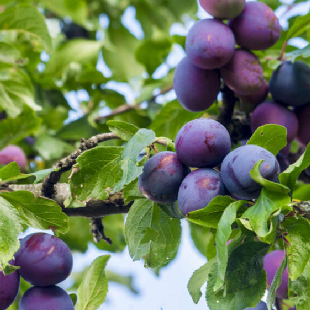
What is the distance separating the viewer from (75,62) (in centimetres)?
174

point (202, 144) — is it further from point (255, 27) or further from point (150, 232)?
point (255, 27)


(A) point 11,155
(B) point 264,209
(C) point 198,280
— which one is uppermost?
(B) point 264,209

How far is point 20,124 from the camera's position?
138 cm

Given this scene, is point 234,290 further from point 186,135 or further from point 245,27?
point 245,27

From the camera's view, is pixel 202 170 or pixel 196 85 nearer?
pixel 202 170

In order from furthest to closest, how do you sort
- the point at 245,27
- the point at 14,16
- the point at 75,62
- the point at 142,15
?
the point at 142,15
the point at 75,62
the point at 14,16
the point at 245,27

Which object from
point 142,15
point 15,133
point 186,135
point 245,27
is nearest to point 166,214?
point 186,135

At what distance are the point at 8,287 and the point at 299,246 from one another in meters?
0.43

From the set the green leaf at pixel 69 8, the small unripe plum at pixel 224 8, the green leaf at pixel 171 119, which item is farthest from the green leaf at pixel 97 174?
the green leaf at pixel 69 8

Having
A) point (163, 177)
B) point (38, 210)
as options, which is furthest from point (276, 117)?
point (38, 210)

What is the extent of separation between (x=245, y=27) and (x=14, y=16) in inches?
25.8

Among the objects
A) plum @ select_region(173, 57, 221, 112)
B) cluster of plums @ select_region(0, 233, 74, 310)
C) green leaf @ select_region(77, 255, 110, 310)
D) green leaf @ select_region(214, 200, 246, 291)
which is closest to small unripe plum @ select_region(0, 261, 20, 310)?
cluster of plums @ select_region(0, 233, 74, 310)

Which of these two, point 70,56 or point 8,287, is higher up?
point 8,287

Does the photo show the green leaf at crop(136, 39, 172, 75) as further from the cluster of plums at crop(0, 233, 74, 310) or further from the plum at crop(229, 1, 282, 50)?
the cluster of plums at crop(0, 233, 74, 310)
